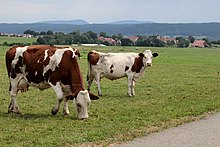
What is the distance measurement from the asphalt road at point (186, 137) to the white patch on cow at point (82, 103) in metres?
2.46

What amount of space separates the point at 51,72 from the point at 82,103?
1.34 m

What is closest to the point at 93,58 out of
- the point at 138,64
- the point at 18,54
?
the point at 138,64

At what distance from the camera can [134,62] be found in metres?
17.9

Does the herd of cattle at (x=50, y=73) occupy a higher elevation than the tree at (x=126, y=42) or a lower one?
higher

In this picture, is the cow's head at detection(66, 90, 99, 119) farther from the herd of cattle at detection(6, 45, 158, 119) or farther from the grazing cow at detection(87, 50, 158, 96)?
the grazing cow at detection(87, 50, 158, 96)

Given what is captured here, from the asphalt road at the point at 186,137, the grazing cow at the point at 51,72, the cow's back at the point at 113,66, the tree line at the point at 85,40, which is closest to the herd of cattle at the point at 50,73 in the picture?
the grazing cow at the point at 51,72

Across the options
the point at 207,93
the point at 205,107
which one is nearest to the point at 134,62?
the point at 207,93

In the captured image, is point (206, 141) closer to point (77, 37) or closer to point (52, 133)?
point (52, 133)

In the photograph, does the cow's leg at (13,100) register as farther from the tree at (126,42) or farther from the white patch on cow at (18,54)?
the tree at (126,42)

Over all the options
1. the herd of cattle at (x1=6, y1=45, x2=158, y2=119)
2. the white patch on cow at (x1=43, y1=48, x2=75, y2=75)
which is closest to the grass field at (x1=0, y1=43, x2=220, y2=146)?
the herd of cattle at (x1=6, y1=45, x2=158, y2=119)

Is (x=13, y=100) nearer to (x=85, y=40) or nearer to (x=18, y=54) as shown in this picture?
(x=18, y=54)

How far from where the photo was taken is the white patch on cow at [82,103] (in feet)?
38.0

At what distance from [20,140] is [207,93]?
11.0m

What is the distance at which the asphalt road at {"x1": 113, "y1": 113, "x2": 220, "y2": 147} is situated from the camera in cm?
877
